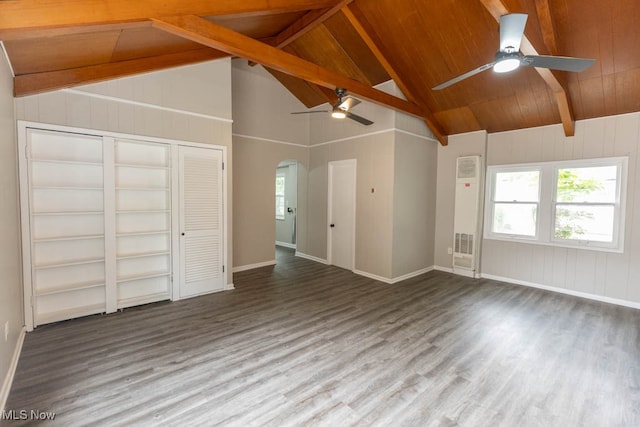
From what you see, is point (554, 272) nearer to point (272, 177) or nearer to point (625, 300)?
point (625, 300)

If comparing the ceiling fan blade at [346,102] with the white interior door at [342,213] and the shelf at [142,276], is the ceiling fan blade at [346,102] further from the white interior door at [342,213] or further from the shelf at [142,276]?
the shelf at [142,276]

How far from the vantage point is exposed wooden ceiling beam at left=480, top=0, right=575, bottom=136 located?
2.45 metres

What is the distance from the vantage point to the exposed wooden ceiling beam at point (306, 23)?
12.7 feet

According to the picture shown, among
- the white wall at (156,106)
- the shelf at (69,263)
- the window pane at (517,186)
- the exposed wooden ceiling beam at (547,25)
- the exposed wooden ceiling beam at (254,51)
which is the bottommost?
the shelf at (69,263)

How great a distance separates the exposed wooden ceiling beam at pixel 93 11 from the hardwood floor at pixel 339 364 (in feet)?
8.55

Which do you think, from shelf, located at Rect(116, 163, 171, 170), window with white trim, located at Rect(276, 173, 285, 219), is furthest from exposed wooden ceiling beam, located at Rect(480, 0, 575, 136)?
window with white trim, located at Rect(276, 173, 285, 219)

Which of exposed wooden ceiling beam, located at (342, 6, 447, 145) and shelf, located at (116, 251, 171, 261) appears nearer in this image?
shelf, located at (116, 251, 171, 261)

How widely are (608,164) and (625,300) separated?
199 cm

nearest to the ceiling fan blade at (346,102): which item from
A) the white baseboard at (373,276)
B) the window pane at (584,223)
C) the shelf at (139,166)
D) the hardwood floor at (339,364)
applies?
the shelf at (139,166)

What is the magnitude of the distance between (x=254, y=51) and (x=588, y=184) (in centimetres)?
521

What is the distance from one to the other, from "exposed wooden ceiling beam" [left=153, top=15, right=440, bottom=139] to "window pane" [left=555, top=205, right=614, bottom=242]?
3305 millimetres

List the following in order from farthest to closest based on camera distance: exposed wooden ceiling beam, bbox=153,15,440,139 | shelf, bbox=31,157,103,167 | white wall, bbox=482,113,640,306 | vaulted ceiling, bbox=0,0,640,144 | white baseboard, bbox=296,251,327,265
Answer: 1. white baseboard, bbox=296,251,327,265
2. white wall, bbox=482,113,640,306
3. shelf, bbox=31,157,103,167
4. exposed wooden ceiling beam, bbox=153,15,440,139
5. vaulted ceiling, bbox=0,0,640,144

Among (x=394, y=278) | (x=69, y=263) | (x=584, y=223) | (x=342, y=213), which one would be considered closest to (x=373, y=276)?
(x=394, y=278)

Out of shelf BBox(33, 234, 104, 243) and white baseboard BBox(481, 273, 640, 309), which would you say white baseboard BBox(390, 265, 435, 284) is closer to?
white baseboard BBox(481, 273, 640, 309)
